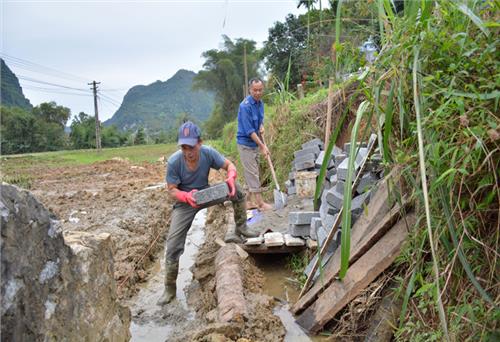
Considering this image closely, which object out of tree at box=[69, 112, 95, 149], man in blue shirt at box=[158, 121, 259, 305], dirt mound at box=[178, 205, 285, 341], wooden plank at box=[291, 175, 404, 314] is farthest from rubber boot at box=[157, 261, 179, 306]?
tree at box=[69, 112, 95, 149]

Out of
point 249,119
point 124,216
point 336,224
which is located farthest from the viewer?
point 124,216

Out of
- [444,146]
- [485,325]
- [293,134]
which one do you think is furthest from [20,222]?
[293,134]

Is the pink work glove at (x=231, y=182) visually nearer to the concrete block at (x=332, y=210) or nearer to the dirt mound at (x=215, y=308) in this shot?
the dirt mound at (x=215, y=308)

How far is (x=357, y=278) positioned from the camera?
3.05 m

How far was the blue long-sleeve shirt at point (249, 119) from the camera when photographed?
5.87 metres

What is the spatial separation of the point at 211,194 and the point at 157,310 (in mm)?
1358

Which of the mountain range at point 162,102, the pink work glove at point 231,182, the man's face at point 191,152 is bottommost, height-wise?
the pink work glove at point 231,182

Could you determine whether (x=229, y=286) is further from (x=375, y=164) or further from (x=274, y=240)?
(x=375, y=164)

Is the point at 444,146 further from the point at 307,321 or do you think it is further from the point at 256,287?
the point at 256,287

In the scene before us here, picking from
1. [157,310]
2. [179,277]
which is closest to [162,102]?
[179,277]

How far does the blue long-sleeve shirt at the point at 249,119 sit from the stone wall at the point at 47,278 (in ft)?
11.0

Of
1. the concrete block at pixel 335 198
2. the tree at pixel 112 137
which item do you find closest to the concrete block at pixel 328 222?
the concrete block at pixel 335 198

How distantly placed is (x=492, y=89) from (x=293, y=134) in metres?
6.05

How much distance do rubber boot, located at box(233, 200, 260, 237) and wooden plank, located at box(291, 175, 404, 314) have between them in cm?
155
